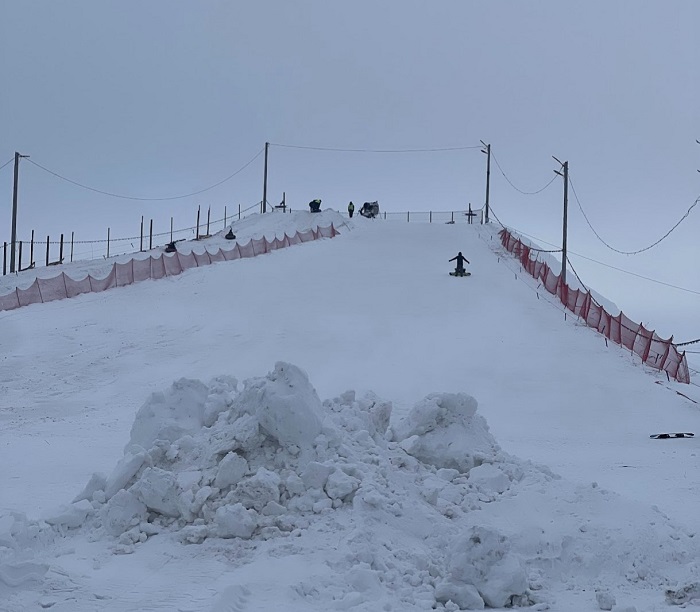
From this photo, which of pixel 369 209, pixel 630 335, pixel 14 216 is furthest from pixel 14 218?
pixel 630 335

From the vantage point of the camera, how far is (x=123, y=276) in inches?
1109

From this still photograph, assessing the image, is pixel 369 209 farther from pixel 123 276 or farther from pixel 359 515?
pixel 359 515

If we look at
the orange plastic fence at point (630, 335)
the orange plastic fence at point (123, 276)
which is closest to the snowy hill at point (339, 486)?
the orange plastic fence at point (630, 335)

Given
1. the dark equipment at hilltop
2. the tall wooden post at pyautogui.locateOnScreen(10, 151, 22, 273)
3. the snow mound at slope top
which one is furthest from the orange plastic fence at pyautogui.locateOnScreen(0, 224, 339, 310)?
the snow mound at slope top

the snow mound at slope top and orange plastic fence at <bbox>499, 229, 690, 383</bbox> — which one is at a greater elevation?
orange plastic fence at <bbox>499, 229, 690, 383</bbox>

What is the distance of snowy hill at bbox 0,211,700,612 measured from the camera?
21.7ft

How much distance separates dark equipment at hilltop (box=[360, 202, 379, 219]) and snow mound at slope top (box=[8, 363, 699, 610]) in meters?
44.0

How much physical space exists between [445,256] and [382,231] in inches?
341

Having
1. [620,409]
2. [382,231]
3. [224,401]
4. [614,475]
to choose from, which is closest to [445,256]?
[382,231]

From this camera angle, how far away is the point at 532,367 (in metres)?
20.5

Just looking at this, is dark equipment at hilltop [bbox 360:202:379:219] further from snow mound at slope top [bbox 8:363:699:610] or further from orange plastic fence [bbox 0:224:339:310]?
snow mound at slope top [bbox 8:363:699:610]

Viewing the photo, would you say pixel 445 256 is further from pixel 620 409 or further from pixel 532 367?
pixel 620 409

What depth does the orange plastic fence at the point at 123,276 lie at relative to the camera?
25016 mm

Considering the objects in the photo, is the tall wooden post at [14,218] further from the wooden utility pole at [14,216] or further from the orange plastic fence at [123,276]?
the orange plastic fence at [123,276]
